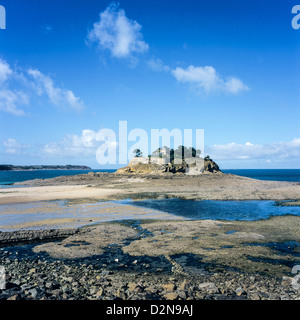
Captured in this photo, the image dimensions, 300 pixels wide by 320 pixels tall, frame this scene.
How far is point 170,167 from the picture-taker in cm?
7662

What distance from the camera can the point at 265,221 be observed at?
19.5 meters

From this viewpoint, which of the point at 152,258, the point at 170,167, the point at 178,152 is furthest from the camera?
the point at 178,152

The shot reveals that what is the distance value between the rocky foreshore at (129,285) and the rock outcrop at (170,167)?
2586 inches

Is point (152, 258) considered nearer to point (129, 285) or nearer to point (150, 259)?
point (150, 259)

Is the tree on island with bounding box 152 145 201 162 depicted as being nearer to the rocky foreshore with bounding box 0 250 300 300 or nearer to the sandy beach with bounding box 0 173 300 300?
the sandy beach with bounding box 0 173 300 300

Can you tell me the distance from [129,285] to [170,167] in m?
68.7

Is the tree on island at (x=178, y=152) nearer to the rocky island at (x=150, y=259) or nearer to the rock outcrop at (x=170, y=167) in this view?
the rock outcrop at (x=170, y=167)

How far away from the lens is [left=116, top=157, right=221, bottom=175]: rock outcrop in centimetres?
7632

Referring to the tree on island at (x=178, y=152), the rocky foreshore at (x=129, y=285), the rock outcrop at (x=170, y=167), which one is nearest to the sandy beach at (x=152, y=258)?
the rocky foreshore at (x=129, y=285)

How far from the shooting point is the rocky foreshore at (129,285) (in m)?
7.48

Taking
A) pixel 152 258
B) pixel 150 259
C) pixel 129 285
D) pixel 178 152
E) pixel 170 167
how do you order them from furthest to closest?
pixel 178 152 → pixel 170 167 → pixel 152 258 → pixel 150 259 → pixel 129 285

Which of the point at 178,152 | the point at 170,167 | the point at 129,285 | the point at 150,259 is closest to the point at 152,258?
the point at 150,259
